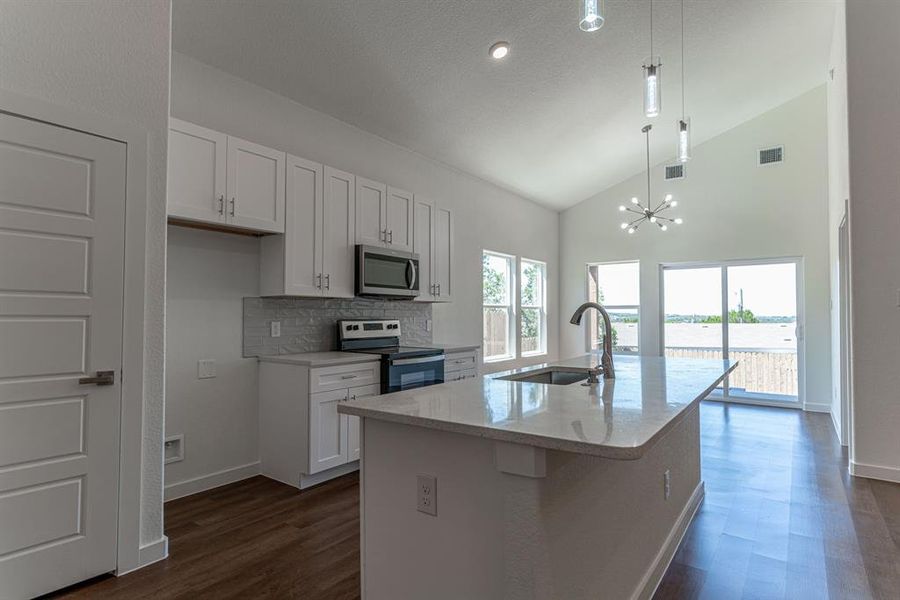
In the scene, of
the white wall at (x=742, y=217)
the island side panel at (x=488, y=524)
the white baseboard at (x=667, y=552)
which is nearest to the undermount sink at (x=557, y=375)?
the island side panel at (x=488, y=524)

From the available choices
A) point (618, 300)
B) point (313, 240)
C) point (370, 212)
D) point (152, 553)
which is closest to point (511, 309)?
point (618, 300)

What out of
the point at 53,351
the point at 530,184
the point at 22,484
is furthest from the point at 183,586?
the point at 530,184

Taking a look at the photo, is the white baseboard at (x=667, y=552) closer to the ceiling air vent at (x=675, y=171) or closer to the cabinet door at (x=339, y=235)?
the cabinet door at (x=339, y=235)

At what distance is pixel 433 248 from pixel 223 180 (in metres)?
2.09

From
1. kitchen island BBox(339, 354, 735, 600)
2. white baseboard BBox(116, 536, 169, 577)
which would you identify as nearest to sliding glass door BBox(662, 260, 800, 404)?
kitchen island BBox(339, 354, 735, 600)

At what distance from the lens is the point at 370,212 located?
13.0 ft

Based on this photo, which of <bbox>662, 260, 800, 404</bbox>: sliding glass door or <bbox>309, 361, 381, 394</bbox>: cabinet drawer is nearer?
<bbox>309, 361, 381, 394</bbox>: cabinet drawer

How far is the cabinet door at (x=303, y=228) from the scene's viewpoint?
10.9 feet

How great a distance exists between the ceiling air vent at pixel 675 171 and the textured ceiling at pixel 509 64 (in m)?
0.70

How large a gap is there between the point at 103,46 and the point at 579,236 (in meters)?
6.34

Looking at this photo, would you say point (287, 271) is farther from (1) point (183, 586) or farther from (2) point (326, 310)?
(1) point (183, 586)

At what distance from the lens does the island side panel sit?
4.18ft

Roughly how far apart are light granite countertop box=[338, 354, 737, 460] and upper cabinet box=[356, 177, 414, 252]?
7.03ft

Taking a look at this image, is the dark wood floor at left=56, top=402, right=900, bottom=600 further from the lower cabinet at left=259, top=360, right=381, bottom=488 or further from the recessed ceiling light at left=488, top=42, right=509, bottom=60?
the recessed ceiling light at left=488, top=42, right=509, bottom=60
